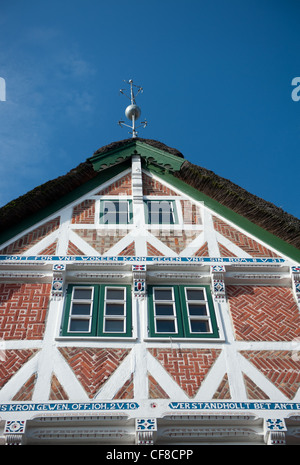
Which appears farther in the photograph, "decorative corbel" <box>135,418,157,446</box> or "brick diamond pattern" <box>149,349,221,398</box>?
"brick diamond pattern" <box>149,349,221,398</box>

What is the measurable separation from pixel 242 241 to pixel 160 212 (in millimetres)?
1989

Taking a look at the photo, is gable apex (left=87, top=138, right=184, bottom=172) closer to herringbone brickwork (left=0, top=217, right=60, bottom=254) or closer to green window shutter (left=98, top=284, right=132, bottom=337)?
herringbone brickwork (left=0, top=217, right=60, bottom=254)

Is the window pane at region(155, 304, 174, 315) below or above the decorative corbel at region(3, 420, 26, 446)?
above

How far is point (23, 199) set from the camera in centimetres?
1122

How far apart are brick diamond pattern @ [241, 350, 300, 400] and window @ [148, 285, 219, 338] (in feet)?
2.63

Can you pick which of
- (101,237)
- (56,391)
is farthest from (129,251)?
Result: (56,391)

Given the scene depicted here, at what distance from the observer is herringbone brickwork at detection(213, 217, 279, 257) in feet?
35.3

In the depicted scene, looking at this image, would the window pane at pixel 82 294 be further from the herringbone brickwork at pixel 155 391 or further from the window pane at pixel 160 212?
the window pane at pixel 160 212

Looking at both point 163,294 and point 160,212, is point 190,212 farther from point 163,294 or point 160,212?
point 163,294

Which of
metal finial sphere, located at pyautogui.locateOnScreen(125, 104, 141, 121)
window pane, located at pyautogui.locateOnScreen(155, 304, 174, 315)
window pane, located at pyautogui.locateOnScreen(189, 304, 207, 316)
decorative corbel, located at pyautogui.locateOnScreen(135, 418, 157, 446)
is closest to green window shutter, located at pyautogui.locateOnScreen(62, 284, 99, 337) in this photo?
window pane, located at pyautogui.locateOnScreen(155, 304, 174, 315)

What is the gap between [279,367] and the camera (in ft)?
28.6

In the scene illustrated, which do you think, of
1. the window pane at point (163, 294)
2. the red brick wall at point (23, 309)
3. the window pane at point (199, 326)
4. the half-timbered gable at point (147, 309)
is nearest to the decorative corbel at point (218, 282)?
the half-timbered gable at point (147, 309)
